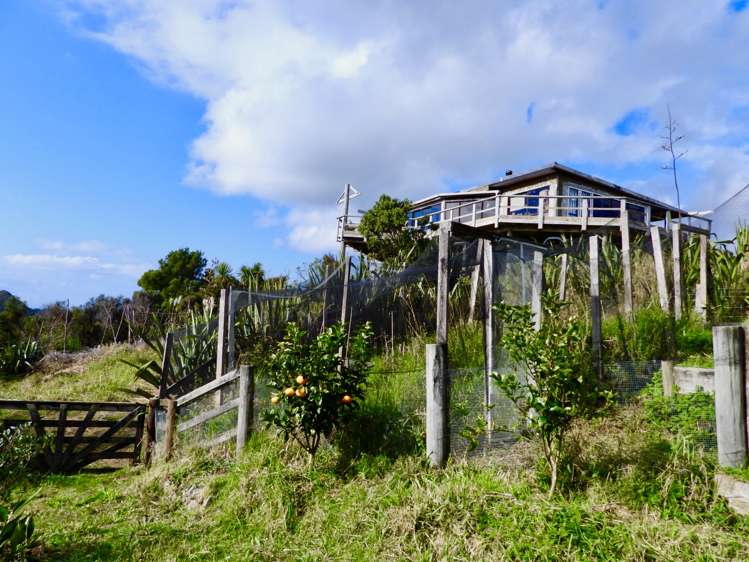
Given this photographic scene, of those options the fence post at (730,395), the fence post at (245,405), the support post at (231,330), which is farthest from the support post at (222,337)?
the fence post at (730,395)

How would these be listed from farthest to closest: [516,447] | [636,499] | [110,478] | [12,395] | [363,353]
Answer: [12,395] < [110,478] < [363,353] < [516,447] < [636,499]

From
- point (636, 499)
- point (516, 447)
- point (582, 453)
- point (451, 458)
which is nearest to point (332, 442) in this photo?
point (451, 458)

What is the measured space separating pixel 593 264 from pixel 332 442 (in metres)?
3.51

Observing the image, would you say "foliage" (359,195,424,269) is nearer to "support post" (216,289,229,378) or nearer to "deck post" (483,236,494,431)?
"support post" (216,289,229,378)

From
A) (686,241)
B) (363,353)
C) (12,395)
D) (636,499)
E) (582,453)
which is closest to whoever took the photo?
(636,499)

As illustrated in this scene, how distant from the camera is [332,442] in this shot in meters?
5.64

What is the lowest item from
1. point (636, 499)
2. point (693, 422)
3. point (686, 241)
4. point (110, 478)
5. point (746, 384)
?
point (110, 478)

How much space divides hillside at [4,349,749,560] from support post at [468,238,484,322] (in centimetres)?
205

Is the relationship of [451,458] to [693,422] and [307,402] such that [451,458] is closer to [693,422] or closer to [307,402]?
[307,402]

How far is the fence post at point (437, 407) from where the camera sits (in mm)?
4938

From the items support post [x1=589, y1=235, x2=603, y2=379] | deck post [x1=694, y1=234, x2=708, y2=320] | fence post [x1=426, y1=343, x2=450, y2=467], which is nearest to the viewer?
fence post [x1=426, y1=343, x2=450, y2=467]

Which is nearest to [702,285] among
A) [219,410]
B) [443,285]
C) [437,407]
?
[443,285]

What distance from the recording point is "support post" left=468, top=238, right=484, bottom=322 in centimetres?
606

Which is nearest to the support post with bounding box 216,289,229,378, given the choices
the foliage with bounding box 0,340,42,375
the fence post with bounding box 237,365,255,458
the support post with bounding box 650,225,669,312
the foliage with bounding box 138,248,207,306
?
the fence post with bounding box 237,365,255,458
